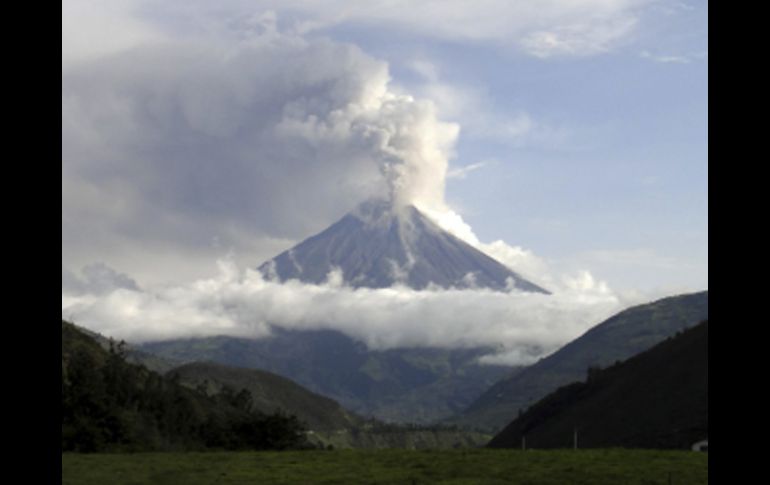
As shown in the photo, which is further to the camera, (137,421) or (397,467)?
(137,421)

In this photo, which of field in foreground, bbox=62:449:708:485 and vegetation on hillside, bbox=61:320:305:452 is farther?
vegetation on hillside, bbox=61:320:305:452

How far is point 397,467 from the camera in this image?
86.9m

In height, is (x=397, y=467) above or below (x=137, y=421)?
above

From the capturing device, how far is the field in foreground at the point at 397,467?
255 feet

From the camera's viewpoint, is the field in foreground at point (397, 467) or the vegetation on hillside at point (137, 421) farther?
the vegetation on hillside at point (137, 421)

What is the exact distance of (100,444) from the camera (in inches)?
4722

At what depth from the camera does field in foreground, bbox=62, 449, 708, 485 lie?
255ft
